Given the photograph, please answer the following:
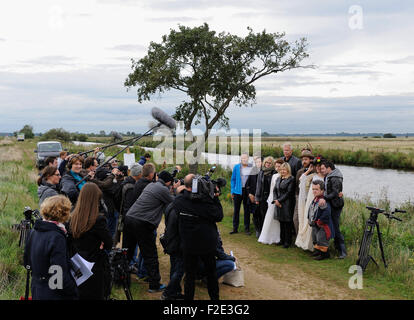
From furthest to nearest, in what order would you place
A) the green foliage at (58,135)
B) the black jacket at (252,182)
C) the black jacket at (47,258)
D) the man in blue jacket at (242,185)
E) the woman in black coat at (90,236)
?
1. the green foliage at (58,135)
2. the man in blue jacket at (242,185)
3. the black jacket at (252,182)
4. the woman in black coat at (90,236)
5. the black jacket at (47,258)

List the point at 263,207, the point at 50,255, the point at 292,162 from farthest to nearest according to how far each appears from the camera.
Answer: the point at 263,207
the point at 292,162
the point at 50,255

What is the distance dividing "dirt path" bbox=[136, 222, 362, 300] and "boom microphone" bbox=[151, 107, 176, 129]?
8.21 feet

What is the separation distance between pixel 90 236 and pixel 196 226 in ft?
4.36

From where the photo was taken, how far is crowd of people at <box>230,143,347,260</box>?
7172 millimetres

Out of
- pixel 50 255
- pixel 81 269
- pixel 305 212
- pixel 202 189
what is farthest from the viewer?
pixel 305 212

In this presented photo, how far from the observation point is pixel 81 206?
3.92m

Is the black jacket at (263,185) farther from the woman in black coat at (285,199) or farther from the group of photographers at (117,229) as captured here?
the group of photographers at (117,229)

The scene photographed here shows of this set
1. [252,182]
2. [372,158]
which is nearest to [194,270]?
[252,182]

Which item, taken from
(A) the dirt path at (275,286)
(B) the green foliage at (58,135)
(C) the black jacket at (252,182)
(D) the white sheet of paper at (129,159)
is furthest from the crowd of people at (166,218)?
(B) the green foliage at (58,135)

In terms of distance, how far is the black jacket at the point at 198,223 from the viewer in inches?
186

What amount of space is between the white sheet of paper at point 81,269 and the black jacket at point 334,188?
485 cm

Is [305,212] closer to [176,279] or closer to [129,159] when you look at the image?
[176,279]

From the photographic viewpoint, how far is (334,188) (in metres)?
7.13
